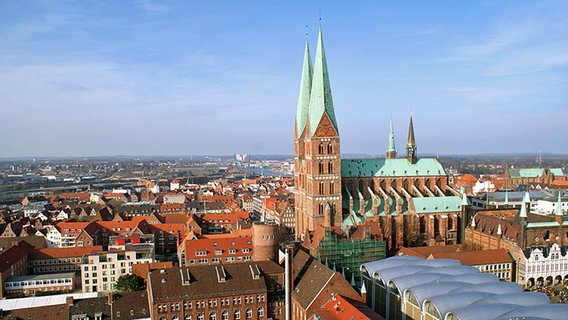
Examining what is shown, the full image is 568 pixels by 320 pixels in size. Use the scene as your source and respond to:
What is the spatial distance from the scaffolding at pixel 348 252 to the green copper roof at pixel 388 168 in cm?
2295

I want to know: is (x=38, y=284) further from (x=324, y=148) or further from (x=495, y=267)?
(x=495, y=267)

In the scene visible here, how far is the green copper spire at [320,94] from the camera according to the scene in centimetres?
8662

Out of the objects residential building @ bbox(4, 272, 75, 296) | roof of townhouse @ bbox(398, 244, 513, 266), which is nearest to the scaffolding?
roof of townhouse @ bbox(398, 244, 513, 266)

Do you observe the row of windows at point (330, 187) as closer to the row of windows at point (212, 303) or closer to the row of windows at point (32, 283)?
the row of windows at point (212, 303)

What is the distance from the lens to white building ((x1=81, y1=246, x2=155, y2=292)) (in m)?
75.5

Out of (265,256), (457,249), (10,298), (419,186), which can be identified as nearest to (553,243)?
(457,249)

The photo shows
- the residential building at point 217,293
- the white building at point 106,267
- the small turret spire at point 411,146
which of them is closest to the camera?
the residential building at point 217,293

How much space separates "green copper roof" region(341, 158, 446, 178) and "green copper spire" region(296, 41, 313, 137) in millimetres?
11837

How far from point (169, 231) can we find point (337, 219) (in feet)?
128

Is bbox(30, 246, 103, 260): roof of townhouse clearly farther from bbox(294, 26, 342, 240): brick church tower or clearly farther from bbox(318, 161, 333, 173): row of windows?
bbox(318, 161, 333, 173): row of windows

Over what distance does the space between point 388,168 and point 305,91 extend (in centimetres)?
2397

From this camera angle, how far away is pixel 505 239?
257 ft

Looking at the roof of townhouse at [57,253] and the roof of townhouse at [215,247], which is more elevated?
the roof of townhouse at [215,247]

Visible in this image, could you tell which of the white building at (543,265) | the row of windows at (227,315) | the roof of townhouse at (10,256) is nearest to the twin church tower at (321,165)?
the white building at (543,265)
